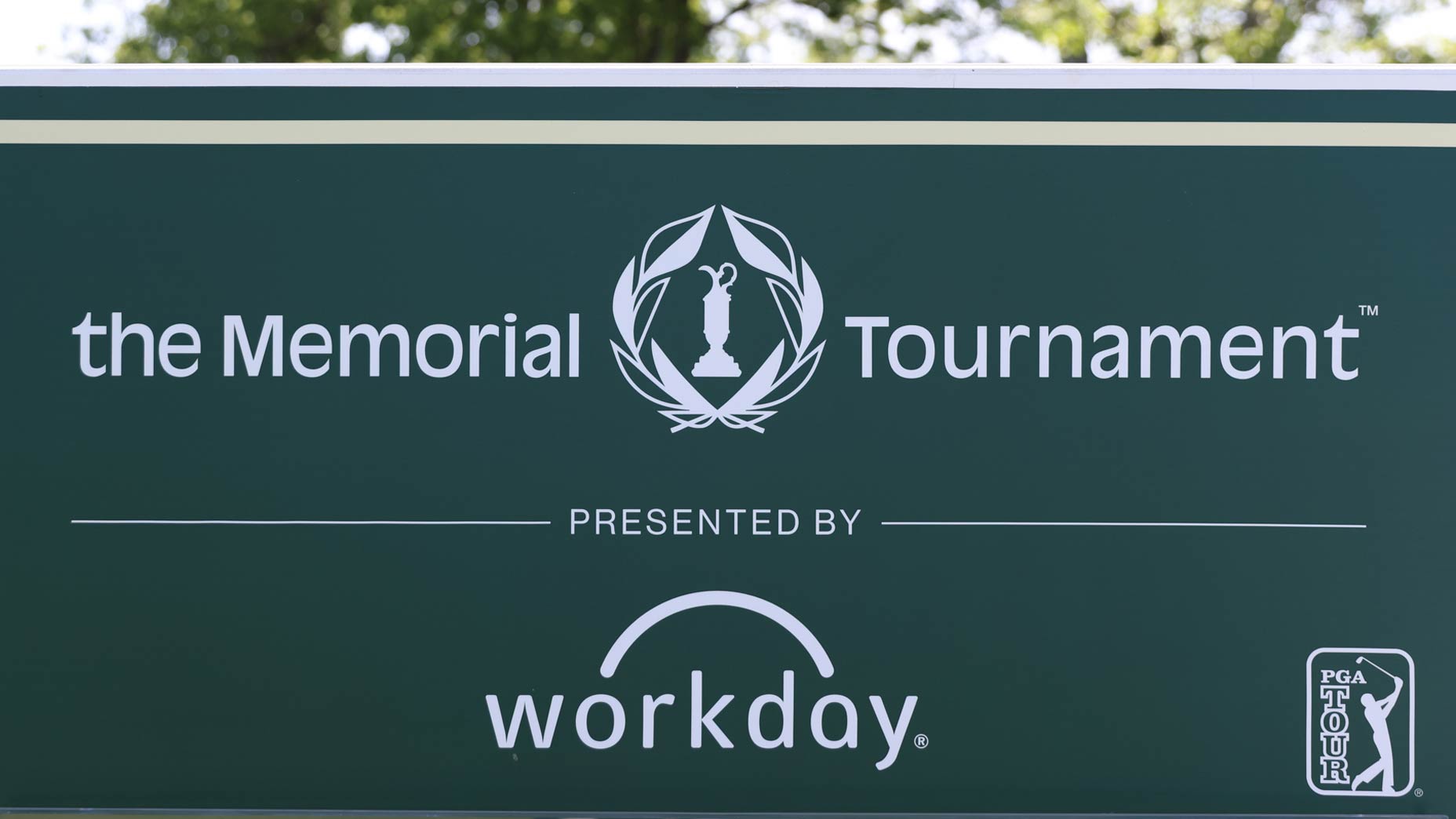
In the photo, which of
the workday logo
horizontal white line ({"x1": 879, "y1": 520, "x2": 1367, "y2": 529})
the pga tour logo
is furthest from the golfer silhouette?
the workday logo

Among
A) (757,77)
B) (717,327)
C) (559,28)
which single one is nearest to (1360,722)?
(717,327)

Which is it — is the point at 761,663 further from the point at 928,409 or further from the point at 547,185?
the point at 547,185

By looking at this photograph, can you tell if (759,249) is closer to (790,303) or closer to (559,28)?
(790,303)

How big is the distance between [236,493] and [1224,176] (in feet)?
7.71

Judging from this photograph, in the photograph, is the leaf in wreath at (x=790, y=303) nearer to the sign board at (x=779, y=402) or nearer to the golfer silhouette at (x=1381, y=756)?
the sign board at (x=779, y=402)

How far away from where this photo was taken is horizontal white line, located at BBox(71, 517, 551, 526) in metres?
2.86

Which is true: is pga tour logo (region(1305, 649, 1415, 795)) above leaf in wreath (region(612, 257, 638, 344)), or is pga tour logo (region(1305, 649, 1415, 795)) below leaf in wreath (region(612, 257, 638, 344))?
below

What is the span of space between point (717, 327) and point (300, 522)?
1.05 meters

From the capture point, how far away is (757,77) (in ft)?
9.27

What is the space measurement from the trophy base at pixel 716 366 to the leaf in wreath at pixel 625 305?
0.16 meters

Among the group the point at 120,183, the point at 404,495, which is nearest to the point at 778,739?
the point at 404,495

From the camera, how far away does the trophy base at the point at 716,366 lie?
9.37ft

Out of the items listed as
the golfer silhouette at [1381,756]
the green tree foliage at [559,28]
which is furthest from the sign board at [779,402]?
the green tree foliage at [559,28]

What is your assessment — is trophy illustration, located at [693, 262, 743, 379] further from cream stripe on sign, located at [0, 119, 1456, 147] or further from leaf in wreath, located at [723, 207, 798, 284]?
cream stripe on sign, located at [0, 119, 1456, 147]
